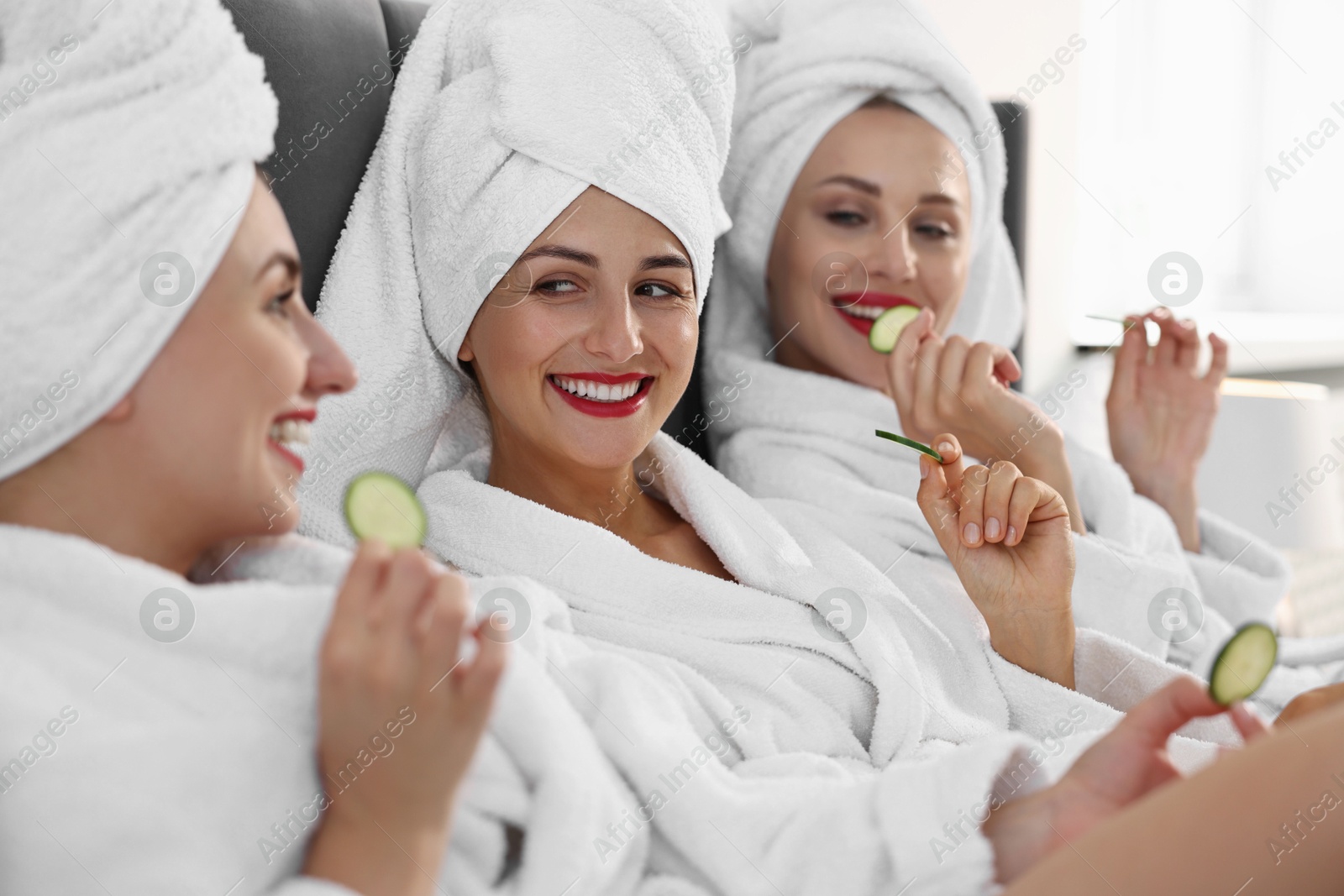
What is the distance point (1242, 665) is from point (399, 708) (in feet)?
1.92

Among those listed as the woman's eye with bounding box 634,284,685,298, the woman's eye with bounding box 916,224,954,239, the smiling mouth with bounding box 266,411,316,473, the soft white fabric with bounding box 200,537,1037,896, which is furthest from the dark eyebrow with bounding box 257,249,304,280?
the woman's eye with bounding box 916,224,954,239

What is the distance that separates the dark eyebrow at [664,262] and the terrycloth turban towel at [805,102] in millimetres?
461

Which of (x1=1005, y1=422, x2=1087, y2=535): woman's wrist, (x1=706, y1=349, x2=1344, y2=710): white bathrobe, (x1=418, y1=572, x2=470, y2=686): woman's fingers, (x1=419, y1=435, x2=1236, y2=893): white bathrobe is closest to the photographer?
Answer: (x1=418, y1=572, x2=470, y2=686): woman's fingers

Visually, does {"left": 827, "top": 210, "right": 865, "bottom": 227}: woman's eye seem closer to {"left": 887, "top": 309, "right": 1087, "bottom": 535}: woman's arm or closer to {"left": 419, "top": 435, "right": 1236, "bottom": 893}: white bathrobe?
{"left": 887, "top": 309, "right": 1087, "bottom": 535}: woman's arm

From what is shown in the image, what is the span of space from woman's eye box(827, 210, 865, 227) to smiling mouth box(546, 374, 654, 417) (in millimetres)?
539

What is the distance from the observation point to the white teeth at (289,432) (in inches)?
31.1

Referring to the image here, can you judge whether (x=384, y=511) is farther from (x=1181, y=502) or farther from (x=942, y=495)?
(x=1181, y=502)

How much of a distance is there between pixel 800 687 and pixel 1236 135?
2.87 metres

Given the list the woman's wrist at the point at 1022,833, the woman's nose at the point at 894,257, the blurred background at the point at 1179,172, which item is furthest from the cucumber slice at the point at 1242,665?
the blurred background at the point at 1179,172

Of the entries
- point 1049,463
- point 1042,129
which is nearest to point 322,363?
point 1049,463

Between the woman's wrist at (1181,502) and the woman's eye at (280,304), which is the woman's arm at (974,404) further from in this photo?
the woman's eye at (280,304)

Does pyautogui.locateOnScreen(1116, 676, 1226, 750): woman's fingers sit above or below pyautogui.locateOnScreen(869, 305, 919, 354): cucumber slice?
above

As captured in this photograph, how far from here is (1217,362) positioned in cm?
173

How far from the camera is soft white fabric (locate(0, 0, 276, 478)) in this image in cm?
70
